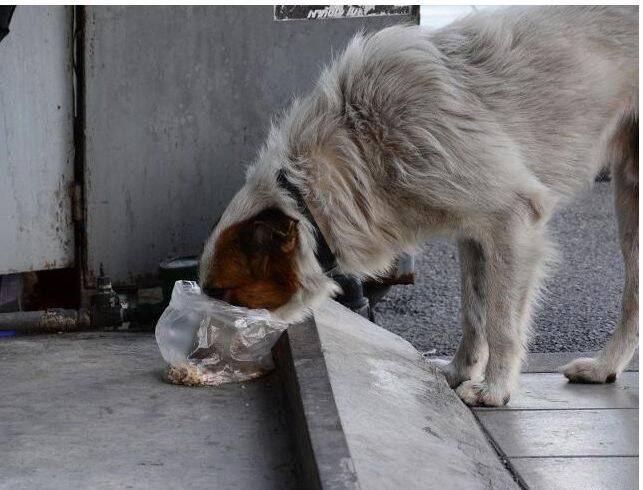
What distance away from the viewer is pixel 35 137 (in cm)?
486

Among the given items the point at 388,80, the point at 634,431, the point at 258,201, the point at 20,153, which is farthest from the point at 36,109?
the point at 634,431

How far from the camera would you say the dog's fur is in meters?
3.82

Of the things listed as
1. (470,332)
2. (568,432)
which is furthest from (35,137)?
(568,432)

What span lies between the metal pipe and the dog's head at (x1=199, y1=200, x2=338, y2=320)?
1132 millimetres

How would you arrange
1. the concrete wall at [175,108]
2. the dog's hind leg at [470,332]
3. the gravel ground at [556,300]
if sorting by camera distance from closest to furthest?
the dog's hind leg at [470,332] < the concrete wall at [175,108] < the gravel ground at [556,300]

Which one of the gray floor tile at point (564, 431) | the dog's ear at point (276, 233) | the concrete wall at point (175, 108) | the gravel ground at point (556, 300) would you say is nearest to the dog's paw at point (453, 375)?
the gray floor tile at point (564, 431)

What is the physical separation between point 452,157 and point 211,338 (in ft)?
3.97

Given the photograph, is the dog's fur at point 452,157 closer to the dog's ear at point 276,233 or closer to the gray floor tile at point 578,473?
the dog's ear at point 276,233

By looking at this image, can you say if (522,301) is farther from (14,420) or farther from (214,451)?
(14,420)

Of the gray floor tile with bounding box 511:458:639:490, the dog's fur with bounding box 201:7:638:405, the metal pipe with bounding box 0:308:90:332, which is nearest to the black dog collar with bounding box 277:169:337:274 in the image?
the dog's fur with bounding box 201:7:638:405

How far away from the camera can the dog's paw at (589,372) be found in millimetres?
4461

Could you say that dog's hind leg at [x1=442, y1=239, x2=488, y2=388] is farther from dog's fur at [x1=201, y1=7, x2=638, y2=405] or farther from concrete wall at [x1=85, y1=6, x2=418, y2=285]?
concrete wall at [x1=85, y1=6, x2=418, y2=285]

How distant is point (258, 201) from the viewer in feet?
12.6

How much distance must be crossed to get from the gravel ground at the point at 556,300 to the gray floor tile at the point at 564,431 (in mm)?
1115
